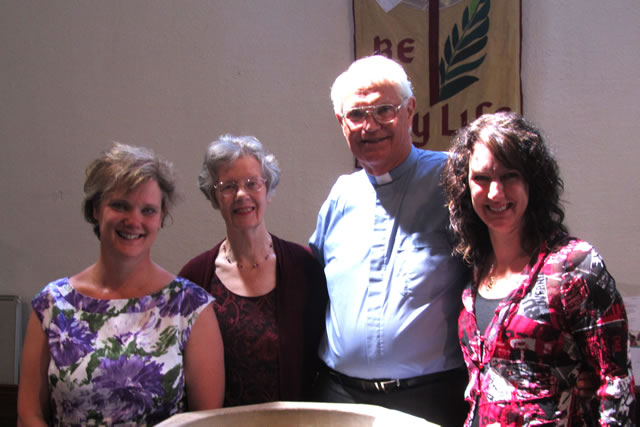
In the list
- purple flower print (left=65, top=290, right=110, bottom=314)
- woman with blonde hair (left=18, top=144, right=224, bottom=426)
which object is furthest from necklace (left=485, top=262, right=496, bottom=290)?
purple flower print (left=65, top=290, right=110, bottom=314)

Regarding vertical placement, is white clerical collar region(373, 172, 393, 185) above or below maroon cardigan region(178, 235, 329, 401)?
above

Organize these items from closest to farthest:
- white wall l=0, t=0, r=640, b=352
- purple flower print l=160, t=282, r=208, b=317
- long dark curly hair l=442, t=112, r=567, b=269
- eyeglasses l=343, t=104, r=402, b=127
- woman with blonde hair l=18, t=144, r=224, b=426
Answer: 1. long dark curly hair l=442, t=112, r=567, b=269
2. woman with blonde hair l=18, t=144, r=224, b=426
3. purple flower print l=160, t=282, r=208, b=317
4. eyeglasses l=343, t=104, r=402, b=127
5. white wall l=0, t=0, r=640, b=352

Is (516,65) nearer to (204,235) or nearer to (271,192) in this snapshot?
(271,192)

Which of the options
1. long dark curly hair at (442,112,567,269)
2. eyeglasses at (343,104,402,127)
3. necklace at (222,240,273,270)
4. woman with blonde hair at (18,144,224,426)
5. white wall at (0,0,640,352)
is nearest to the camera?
long dark curly hair at (442,112,567,269)

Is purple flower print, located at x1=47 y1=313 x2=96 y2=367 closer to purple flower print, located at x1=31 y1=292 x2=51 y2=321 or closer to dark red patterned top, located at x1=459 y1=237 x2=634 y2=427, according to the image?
purple flower print, located at x1=31 y1=292 x2=51 y2=321

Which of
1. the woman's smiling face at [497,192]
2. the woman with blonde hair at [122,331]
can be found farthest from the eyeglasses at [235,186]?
the woman's smiling face at [497,192]

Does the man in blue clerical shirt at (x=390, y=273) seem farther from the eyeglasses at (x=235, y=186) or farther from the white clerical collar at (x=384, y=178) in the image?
the eyeglasses at (x=235, y=186)

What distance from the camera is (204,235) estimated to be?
324 cm

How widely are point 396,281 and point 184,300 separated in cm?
66

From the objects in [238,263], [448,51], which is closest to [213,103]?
[448,51]

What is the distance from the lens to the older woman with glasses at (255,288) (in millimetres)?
1889

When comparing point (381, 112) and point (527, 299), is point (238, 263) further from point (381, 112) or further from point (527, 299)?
point (527, 299)

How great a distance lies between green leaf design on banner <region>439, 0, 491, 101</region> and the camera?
2.88 metres

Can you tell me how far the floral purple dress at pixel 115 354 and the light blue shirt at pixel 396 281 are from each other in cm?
48
